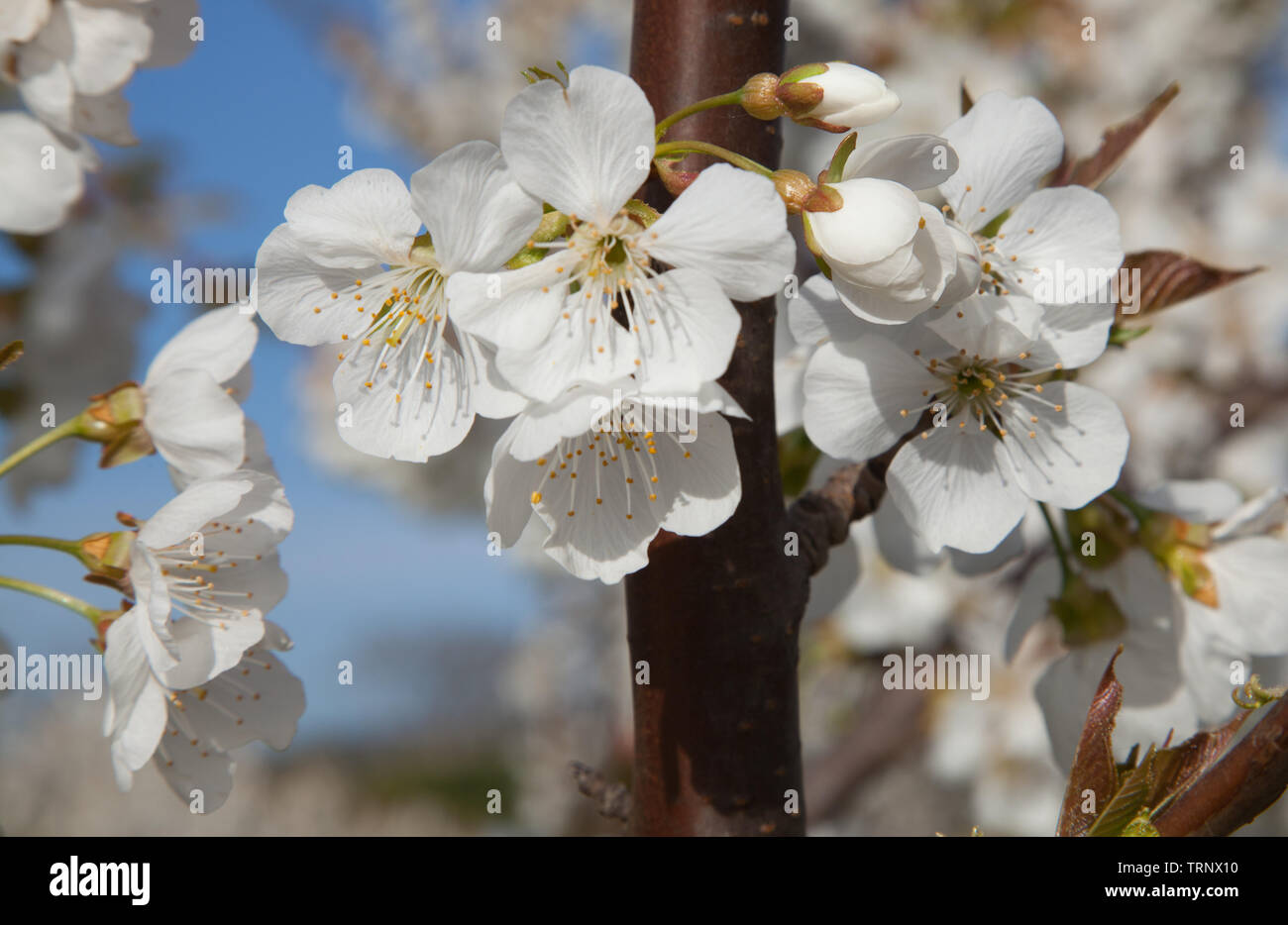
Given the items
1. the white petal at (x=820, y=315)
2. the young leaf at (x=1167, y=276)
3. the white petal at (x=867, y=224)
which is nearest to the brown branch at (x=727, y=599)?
the white petal at (x=820, y=315)

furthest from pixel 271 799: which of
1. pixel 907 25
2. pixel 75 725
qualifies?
pixel 907 25

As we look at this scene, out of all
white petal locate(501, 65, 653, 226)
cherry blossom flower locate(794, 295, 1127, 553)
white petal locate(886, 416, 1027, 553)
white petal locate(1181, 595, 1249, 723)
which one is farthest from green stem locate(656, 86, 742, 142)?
white petal locate(1181, 595, 1249, 723)

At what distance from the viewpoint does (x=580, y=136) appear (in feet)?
1.63

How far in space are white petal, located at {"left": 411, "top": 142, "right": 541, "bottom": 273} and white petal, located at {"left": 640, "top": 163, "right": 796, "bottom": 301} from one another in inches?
2.7

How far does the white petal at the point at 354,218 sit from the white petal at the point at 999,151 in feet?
1.14

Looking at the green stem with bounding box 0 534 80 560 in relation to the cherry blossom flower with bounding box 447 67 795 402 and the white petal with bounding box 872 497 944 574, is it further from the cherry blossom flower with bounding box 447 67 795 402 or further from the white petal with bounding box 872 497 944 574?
the white petal with bounding box 872 497 944 574

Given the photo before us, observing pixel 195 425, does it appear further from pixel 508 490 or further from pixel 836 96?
pixel 836 96

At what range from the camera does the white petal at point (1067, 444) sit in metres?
0.64

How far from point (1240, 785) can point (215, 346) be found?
0.71 m

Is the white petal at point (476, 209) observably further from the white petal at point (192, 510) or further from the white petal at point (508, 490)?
the white petal at point (192, 510)

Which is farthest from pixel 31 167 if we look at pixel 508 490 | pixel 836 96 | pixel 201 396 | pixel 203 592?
pixel 836 96
